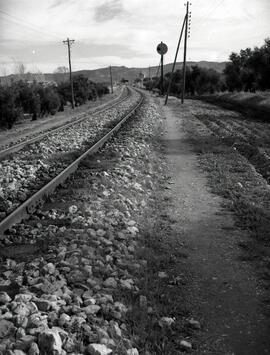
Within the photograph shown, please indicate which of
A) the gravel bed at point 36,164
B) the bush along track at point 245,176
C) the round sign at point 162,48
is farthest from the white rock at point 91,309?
the round sign at point 162,48

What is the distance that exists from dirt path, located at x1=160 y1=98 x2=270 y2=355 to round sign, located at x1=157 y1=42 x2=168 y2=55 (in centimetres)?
6729

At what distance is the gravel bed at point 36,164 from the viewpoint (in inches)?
316

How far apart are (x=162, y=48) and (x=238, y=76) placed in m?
15.3

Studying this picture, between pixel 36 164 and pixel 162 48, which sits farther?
pixel 162 48

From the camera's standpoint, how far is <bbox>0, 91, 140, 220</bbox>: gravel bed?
8.04 meters

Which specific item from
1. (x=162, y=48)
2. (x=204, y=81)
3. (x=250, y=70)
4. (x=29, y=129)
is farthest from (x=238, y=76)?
(x=29, y=129)

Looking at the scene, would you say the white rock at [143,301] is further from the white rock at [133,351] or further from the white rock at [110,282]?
the white rock at [133,351]

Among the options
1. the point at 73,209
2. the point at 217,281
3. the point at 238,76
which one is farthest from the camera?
the point at 238,76

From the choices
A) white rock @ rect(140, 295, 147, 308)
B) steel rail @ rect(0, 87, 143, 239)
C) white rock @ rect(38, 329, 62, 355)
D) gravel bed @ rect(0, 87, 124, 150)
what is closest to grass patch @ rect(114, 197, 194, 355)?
white rock @ rect(140, 295, 147, 308)

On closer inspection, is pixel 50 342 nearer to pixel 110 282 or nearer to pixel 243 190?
pixel 110 282

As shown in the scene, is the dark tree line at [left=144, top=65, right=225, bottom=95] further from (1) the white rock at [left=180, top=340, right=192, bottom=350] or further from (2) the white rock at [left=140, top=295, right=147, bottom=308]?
(1) the white rock at [left=180, top=340, right=192, bottom=350]

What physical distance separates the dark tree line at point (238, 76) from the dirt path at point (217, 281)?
48.2 meters

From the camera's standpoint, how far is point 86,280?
4.62 metres

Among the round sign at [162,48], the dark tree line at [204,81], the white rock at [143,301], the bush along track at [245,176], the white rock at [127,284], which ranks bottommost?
the bush along track at [245,176]
